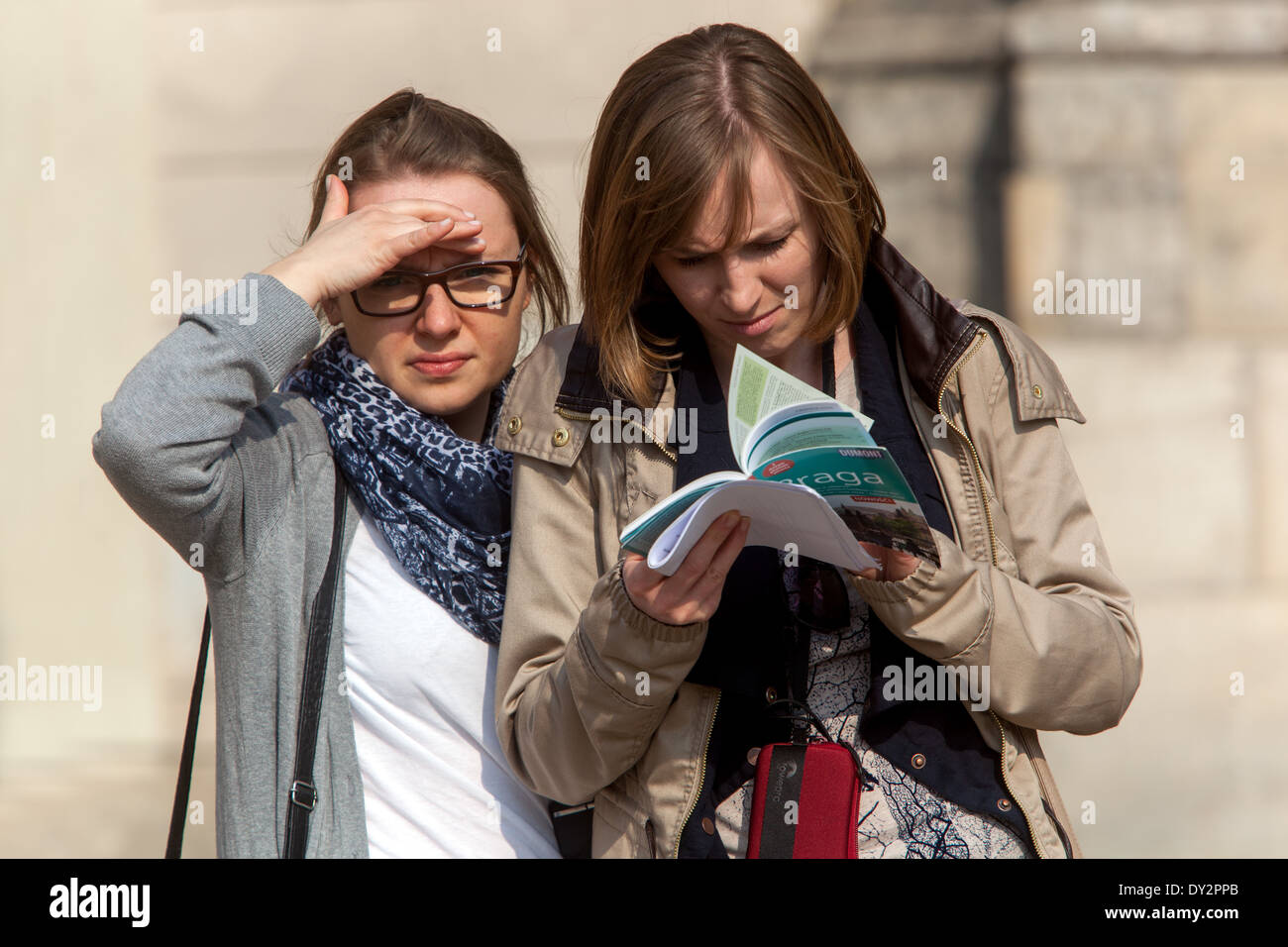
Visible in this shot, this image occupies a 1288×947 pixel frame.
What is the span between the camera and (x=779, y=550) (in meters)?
2.01

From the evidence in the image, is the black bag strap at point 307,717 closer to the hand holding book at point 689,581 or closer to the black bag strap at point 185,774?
the black bag strap at point 185,774

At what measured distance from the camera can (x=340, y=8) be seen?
470 centimetres

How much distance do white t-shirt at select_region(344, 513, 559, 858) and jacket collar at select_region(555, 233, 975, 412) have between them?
0.46m

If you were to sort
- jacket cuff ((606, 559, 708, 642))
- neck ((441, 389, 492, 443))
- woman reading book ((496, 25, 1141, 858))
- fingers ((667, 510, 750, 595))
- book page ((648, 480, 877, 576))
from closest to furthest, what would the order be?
book page ((648, 480, 877, 576)) < fingers ((667, 510, 750, 595)) < jacket cuff ((606, 559, 708, 642)) < woman reading book ((496, 25, 1141, 858)) < neck ((441, 389, 492, 443))

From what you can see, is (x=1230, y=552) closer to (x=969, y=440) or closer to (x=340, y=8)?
(x=969, y=440)

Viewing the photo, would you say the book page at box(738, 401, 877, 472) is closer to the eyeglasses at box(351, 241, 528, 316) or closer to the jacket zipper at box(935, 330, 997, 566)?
the jacket zipper at box(935, 330, 997, 566)

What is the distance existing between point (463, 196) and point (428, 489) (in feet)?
1.83

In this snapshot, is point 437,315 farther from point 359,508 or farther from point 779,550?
point 779,550

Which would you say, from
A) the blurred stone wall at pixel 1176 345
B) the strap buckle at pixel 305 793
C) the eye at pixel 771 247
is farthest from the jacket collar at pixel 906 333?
the blurred stone wall at pixel 1176 345

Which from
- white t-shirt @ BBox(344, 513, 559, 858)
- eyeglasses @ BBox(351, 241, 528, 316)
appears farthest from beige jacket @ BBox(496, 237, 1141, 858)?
eyeglasses @ BBox(351, 241, 528, 316)

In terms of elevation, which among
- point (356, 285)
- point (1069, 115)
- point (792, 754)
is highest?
point (1069, 115)

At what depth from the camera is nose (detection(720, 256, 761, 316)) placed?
201cm
